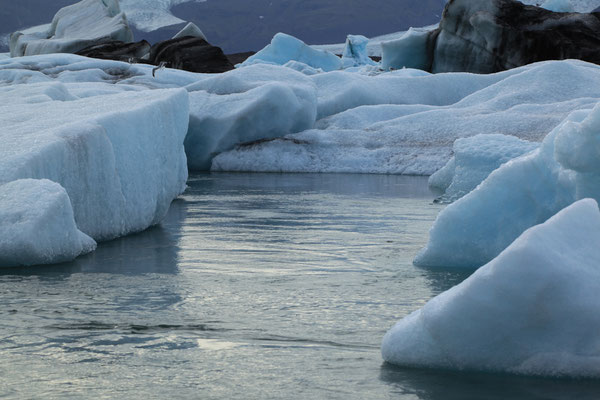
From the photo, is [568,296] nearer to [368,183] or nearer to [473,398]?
[473,398]

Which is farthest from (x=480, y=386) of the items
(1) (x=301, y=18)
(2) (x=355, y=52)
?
(1) (x=301, y=18)

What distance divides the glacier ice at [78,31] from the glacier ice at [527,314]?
2813 centimetres

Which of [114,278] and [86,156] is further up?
[86,156]

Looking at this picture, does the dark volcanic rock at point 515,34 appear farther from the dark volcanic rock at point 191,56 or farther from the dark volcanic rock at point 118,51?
the dark volcanic rock at point 118,51

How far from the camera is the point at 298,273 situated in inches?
188

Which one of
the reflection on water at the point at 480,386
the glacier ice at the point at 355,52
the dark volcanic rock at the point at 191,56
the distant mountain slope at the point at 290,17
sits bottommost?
the reflection on water at the point at 480,386

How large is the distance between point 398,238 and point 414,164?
7018 mm

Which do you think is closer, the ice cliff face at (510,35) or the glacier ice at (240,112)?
the glacier ice at (240,112)

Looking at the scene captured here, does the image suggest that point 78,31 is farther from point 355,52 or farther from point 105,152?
point 105,152

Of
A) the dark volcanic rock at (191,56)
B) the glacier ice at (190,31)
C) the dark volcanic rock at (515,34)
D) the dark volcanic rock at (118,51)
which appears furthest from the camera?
the glacier ice at (190,31)

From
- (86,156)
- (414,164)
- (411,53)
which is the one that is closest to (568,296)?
(86,156)

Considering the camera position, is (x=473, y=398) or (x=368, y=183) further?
(x=368, y=183)

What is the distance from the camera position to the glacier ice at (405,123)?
43.0 feet

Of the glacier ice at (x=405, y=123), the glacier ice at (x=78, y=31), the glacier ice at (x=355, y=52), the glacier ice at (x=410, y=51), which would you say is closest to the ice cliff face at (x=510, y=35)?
the glacier ice at (x=410, y=51)
